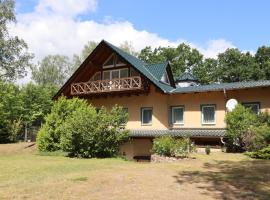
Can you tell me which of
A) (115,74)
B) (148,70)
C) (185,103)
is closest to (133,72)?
(115,74)

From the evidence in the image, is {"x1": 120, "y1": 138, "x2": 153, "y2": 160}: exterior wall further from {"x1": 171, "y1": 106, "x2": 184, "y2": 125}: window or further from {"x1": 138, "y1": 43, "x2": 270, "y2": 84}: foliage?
{"x1": 138, "y1": 43, "x2": 270, "y2": 84}: foliage

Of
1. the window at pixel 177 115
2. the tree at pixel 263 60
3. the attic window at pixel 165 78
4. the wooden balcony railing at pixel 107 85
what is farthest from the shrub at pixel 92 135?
the tree at pixel 263 60

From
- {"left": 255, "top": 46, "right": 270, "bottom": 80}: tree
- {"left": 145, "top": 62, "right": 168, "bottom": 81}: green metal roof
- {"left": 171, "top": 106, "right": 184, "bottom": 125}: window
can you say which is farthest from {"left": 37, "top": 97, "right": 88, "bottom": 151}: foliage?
{"left": 255, "top": 46, "right": 270, "bottom": 80}: tree

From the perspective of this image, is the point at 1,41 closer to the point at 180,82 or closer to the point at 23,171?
the point at 180,82

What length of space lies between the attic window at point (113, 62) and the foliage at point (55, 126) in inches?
269

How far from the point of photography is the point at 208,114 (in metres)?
26.6

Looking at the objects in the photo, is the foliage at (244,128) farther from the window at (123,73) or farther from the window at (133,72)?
the window at (123,73)

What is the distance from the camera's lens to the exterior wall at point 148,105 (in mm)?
28000

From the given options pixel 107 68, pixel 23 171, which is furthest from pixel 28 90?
pixel 23 171

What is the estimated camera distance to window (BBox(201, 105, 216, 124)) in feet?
86.6

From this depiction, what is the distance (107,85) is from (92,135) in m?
9.84

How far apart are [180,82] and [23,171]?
22.8 metres

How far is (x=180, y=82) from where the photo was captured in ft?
113


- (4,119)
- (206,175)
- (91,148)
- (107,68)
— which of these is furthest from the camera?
(4,119)
